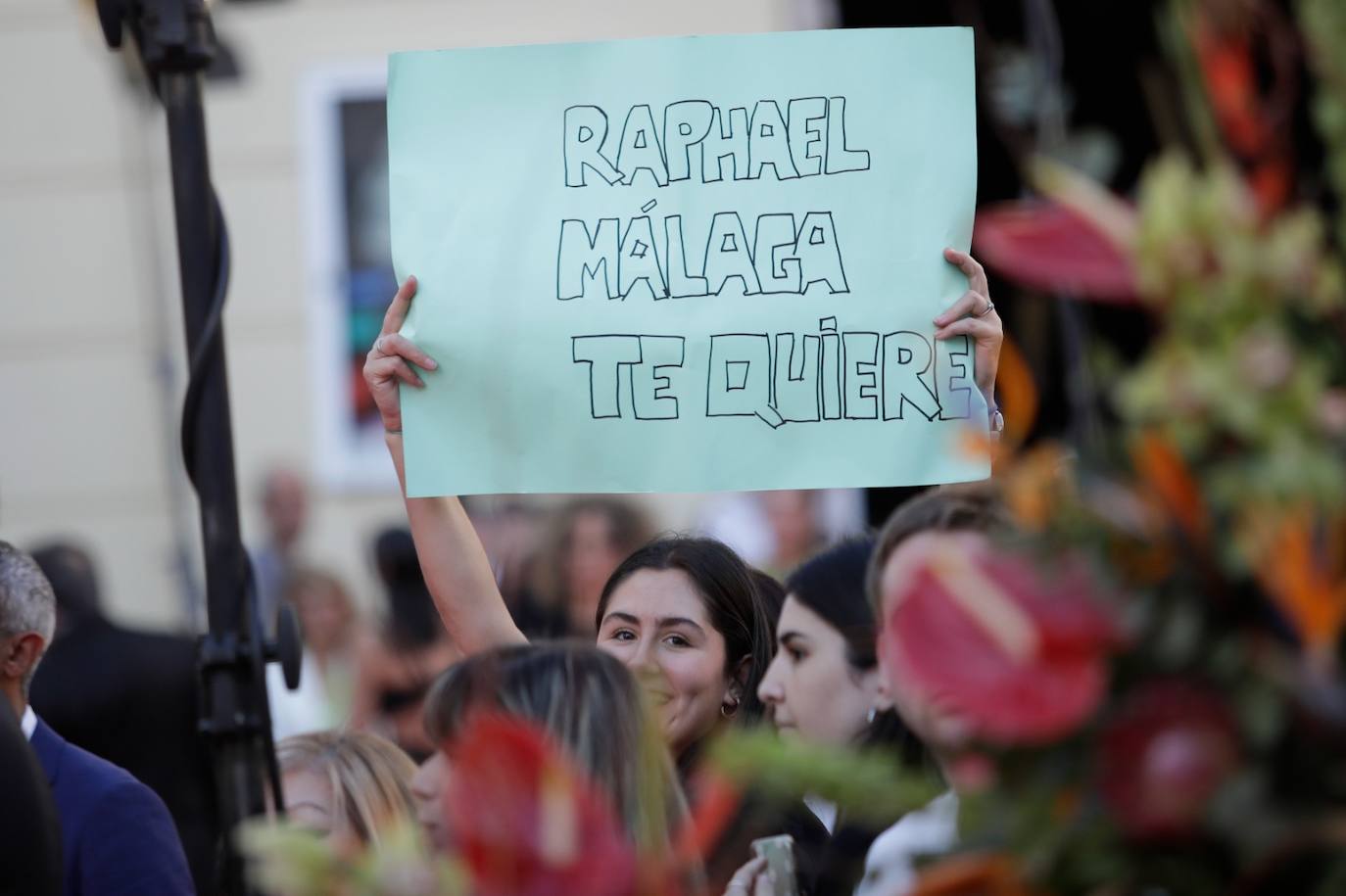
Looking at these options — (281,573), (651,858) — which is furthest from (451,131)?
(281,573)

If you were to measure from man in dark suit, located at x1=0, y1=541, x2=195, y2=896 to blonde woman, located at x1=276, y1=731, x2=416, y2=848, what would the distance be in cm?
19

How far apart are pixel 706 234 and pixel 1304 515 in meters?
1.57

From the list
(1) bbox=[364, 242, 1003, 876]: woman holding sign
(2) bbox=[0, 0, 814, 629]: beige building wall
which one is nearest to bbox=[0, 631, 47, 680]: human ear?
(1) bbox=[364, 242, 1003, 876]: woman holding sign

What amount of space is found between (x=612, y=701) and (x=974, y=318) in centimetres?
77

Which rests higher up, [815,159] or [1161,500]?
[815,159]

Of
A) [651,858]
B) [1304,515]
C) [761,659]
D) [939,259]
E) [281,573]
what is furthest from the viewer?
[281,573]

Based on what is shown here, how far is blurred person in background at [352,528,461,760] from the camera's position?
4391 mm

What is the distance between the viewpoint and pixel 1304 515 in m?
0.79

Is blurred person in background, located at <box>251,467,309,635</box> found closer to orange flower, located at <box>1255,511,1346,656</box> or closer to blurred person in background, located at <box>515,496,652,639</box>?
blurred person in background, located at <box>515,496,652,639</box>

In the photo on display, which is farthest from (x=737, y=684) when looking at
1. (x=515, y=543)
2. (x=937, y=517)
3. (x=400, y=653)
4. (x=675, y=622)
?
(x=515, y=543)

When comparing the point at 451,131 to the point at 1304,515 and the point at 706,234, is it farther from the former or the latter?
the point at 1304,515

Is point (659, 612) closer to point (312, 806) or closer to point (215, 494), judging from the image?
point (312, 806)

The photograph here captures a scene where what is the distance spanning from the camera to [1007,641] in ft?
2.73

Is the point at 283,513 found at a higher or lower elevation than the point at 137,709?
higher
